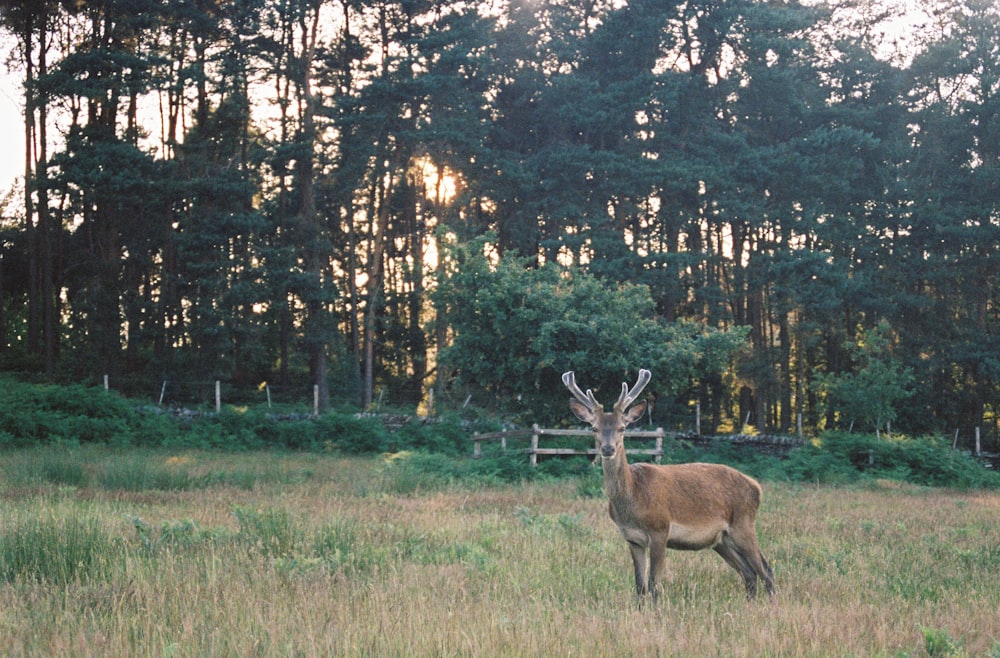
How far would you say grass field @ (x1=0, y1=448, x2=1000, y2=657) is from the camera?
623 cm

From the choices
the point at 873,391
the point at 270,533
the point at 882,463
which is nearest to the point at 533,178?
the point at 873,391

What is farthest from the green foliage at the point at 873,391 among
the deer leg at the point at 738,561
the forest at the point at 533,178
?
the deer leg at the point at 738,561

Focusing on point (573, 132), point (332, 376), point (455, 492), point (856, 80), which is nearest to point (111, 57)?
point (332, 376)

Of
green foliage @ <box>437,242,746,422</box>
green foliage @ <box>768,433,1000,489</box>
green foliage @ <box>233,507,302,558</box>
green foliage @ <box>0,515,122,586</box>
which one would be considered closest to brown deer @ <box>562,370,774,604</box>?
green foliage @ <box>233,507,302,558</box>

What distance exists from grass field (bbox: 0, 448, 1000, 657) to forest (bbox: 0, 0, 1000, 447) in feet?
67.7

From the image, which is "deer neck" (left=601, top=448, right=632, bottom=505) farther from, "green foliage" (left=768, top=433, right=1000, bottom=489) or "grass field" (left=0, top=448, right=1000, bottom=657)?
"green foliage" (left=768, top=433, right=1000, bottom=489)

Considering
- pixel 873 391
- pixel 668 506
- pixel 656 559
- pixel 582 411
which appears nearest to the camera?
pixel 656 559

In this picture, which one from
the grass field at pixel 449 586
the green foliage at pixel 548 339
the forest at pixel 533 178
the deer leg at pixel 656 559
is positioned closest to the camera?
the grass field at pixel 449 586

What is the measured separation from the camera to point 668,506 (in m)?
8.36

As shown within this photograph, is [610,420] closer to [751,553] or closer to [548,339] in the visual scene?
[751,553]

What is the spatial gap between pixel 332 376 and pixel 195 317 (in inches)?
322

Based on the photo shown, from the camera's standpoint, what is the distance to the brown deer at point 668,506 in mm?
8195

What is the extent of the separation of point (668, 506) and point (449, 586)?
1943 mm

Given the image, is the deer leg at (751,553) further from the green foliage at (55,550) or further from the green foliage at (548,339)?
the green foliage at (548,339)
